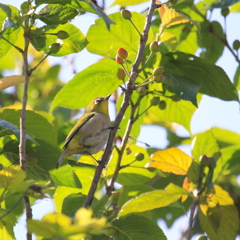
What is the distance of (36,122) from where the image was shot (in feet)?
13.9

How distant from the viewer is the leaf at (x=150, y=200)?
2.95m

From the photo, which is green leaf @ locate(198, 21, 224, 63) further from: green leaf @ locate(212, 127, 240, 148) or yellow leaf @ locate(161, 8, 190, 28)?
yellow leaf @ locate(161, 8, 190, 28)

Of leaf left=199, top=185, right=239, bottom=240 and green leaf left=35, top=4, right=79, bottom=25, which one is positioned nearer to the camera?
green leaf left=35, top=4, right=79, bottom=25

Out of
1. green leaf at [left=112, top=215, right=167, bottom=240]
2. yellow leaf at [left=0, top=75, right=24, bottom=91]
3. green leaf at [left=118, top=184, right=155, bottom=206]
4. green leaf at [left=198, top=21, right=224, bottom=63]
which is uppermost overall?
green leaf at [left=198, top=21, right=224, bottom=63]

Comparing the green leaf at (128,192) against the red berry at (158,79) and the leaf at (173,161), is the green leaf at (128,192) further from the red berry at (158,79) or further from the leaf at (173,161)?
the red berry at (158,79)

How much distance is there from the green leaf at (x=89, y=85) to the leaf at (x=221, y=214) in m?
1.57

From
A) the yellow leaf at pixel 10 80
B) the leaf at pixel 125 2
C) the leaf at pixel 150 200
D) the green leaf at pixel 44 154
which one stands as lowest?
the leaf at pixel 150 200

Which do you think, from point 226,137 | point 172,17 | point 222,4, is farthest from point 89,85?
point 226,137

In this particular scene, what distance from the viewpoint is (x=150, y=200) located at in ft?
9.98

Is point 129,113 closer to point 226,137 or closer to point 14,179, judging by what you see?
point 226,137

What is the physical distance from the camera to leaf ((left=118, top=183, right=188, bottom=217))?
2.95 meters

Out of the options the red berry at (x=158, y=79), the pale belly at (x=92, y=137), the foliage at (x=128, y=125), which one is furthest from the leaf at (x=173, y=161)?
the pale belly at (x=92, y=137)

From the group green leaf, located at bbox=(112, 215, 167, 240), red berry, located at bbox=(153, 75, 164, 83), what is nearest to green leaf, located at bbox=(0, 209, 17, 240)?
green leaf, located at bbox=(112, 215, 167, 240)

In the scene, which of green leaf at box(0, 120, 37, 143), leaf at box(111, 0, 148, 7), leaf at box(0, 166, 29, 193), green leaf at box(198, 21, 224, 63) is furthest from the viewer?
green leaf at box(198, 21, 224, 63)
